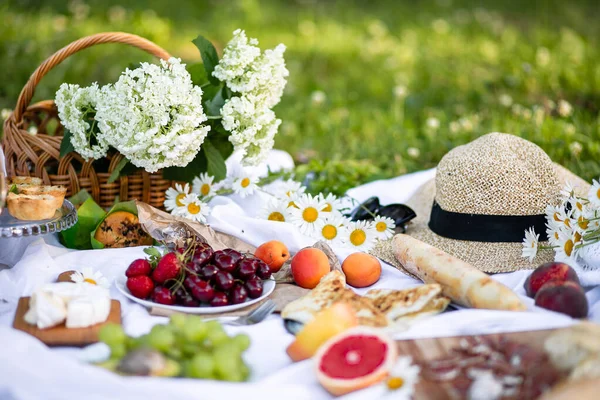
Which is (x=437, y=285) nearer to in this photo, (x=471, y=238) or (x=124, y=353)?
(x=471, y=238)

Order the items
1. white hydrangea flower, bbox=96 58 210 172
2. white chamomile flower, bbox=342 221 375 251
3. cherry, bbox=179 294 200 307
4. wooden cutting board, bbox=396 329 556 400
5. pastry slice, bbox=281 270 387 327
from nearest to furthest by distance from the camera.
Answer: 1. wooden cutting board, bbox=396 329 556 400
2. pastry slice, bbox=281 270 387 327
3. cherry, bbox=179 294 200 307
4. white hydrangea flower, bbox=96 58 210 172
5. white chamomile flower, bbox=342 221 375 251

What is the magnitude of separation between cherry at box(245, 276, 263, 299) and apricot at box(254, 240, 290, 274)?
303 mm

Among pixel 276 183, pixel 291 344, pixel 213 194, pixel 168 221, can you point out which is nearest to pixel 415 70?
pixel 276 183

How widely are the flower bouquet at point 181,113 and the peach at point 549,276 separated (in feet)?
3.85

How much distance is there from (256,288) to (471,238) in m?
0.98

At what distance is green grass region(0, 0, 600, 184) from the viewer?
4539mm

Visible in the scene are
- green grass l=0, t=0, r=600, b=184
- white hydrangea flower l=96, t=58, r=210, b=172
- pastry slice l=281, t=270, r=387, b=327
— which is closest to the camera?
pastry slice l=281, t=270, r=387, b=327

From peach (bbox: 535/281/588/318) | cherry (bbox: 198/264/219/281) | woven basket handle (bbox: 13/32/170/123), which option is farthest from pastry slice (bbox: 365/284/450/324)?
woven basket handle (bbox: 13/32/170/123)

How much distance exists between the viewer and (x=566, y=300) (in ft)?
6.49

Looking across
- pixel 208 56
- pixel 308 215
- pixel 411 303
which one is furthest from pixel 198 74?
pixel 411 303

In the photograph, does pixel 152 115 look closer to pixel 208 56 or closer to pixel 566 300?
pixel 208 56

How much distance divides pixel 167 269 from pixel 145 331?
0.72ft

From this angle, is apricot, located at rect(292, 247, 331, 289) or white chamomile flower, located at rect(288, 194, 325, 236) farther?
white chamomile flower, located at rect(288, 194, 325, 236)

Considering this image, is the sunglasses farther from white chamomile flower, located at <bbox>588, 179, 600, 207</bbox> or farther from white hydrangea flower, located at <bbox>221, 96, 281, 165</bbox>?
white chamomile flower, located at <bbox>588, 179, 600, 207</bbox>
